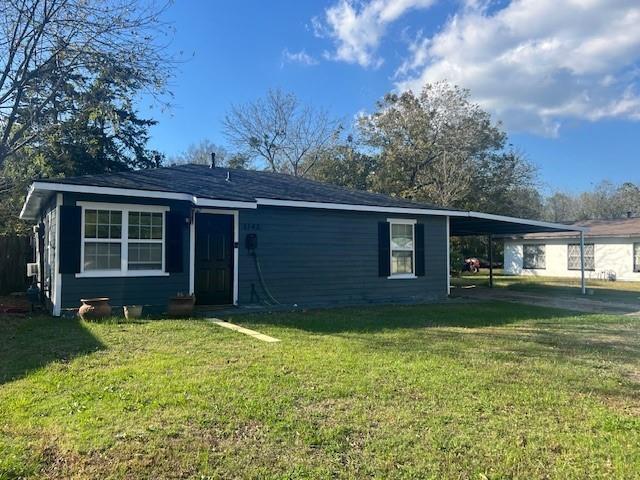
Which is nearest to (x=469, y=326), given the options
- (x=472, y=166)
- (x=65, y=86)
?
(x=65, y=86)

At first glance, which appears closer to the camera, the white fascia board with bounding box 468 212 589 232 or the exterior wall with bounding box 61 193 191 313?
the exterior wall with bounding box 61 193 191 313

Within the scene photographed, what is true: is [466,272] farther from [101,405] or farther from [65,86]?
[101,405]

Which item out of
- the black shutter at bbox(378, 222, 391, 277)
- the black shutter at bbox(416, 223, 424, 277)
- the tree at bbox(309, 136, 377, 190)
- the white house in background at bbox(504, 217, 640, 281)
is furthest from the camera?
the tree at bbox(309, 136, 377, 190)

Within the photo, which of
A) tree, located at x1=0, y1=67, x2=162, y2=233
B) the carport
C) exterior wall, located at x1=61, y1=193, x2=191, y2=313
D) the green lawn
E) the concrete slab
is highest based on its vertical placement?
tree, located at x1=0, y1=67, x2=162, y2=233

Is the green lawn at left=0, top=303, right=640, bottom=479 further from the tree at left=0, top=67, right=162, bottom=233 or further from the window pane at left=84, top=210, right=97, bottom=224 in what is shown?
the tree at left=0, top=67, right=162, bottom=233

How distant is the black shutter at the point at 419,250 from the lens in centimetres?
1245

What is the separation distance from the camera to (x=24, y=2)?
9969 mm

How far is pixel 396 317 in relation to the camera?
30.1ft

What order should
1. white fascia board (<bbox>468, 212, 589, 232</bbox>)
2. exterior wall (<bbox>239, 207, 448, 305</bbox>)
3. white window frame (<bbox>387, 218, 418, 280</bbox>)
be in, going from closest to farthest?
exterior wall (<bbox>239, 207, 448, 305</bbox>) < white window frame (<bbox>387, 218, 418, 280</bbox>) < white fascia board (<bbox>468, 212, 589, 232</bbox>)

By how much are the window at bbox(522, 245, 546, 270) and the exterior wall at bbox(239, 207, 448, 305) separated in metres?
14.5

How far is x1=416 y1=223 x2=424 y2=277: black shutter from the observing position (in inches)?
490

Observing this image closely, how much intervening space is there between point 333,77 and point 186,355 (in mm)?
18714

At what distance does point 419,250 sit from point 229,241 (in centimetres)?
493

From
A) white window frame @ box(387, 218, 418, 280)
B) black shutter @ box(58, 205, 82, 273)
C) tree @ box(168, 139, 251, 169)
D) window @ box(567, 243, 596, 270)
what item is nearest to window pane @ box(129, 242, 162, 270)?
black shutter @ box(58, 205, 82, 273)
